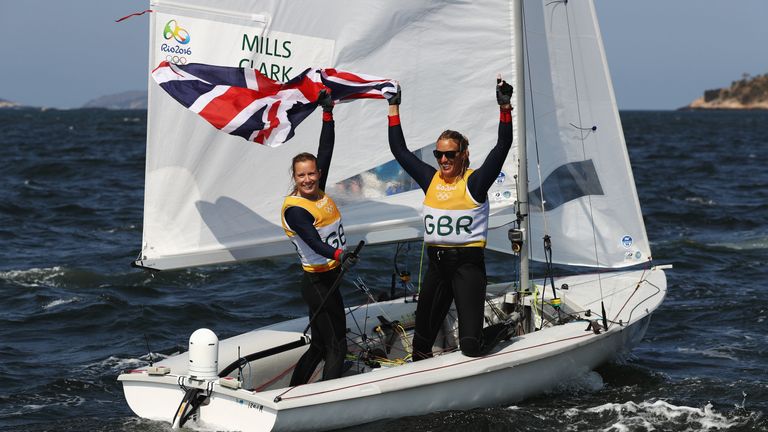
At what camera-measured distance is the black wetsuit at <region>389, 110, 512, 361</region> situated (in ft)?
20.0

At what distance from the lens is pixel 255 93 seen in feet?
21.6

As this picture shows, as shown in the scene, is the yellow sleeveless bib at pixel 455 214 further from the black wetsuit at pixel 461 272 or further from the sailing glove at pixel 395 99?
the sailing glove at pixel 395 99

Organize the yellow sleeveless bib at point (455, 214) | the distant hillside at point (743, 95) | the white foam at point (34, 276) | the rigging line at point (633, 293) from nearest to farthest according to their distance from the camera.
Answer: the yellow sleeveless bib at point (455, 214)
the rigging line at point (633, 293)
the white foam at point (34, 276)
the distant hillside at point (743, 95)

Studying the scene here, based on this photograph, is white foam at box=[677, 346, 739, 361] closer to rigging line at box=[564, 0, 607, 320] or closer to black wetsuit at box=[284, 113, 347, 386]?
rigging line at box=[564, 0, 607, 320]

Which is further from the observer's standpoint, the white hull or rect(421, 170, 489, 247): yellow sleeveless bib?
rect(421, 170, 489, 247): yellow sleeveless bib

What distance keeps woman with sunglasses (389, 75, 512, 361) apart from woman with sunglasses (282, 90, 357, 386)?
536 mm

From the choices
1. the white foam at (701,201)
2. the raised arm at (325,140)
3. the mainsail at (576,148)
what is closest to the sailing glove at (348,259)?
the raised arm at (325,140)

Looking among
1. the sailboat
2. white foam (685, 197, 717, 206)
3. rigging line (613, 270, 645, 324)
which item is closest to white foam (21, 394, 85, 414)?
the sailboat

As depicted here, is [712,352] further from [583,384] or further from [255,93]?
[255,93]

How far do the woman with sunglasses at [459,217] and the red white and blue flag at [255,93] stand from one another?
17.9 inches

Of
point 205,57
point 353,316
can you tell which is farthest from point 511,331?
point 205,57

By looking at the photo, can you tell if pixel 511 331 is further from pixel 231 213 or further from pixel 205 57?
pixel 205 57

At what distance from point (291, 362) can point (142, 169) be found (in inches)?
792

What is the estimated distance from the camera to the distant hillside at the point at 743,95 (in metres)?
136
